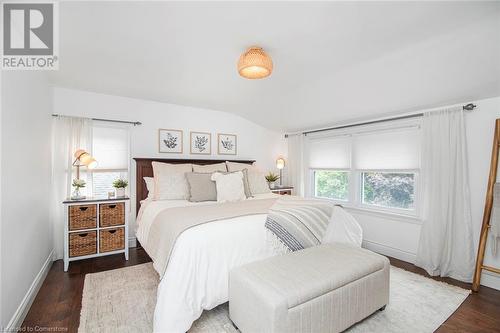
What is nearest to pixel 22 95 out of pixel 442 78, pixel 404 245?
pixel 442 78

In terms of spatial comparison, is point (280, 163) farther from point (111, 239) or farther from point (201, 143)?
point (111, 239)

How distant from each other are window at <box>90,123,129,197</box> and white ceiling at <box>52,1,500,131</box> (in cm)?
59

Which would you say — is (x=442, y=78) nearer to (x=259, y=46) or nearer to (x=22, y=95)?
(x=259, y=46)


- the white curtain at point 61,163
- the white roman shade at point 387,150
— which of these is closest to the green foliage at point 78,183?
the white curtain at point 61,163

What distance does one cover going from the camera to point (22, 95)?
1.90 m

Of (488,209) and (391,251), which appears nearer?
(488,209)

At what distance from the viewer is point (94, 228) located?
114 inches

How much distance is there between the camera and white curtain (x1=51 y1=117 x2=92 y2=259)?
3012 millimetres

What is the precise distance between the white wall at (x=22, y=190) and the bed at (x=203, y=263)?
1.06 metres

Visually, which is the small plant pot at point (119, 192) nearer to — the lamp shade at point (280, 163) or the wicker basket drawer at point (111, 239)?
the wicker basket drawer at point (111, 239)

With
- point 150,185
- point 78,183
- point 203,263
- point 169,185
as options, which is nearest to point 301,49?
point 203,263

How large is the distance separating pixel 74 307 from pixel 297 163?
386 centimetres

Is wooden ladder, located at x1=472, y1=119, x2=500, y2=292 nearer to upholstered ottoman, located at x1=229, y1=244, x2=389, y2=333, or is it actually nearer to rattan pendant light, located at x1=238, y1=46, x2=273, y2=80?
upholstered ottoman, located at x1=229, y1=244, x2=389, y2=333

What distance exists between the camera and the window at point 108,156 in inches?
131
